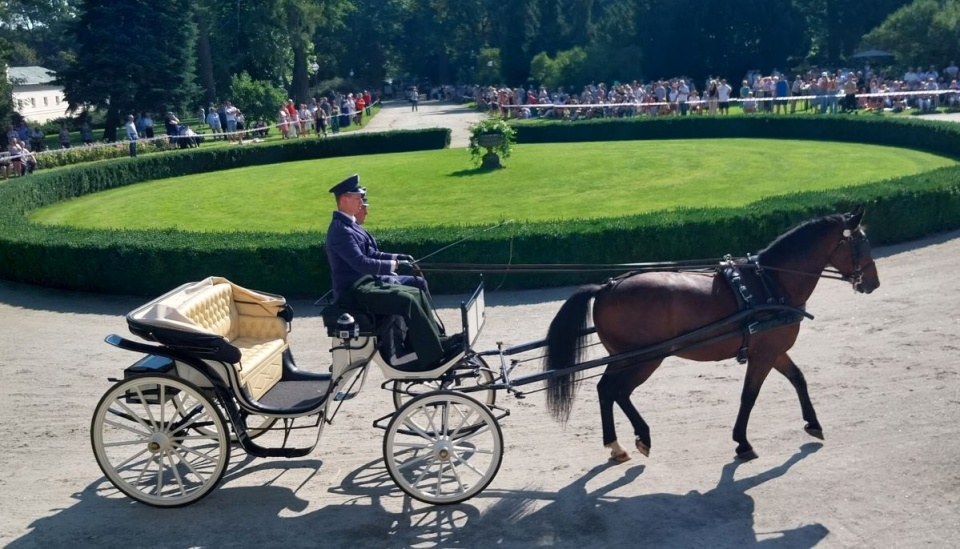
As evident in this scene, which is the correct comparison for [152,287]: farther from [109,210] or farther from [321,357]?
[109,210]

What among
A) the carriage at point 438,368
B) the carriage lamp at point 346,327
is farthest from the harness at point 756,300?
the carriage lamp at point 346,327

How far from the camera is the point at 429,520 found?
6500mm

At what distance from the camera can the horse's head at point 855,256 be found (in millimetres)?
7141

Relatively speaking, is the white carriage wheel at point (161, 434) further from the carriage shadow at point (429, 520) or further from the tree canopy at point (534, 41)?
the tree canopy at point (534, 41)

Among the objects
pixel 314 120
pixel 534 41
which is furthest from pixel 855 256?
pixel 534 41

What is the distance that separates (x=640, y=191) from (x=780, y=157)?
6.92 metres

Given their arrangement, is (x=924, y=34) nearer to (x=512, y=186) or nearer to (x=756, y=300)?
(x=512, y=186)

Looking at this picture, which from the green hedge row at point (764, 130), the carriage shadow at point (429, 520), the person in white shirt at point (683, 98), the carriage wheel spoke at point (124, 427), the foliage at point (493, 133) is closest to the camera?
the carriage shadow at point (429, 520)

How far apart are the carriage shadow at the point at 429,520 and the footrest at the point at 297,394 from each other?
65 cm

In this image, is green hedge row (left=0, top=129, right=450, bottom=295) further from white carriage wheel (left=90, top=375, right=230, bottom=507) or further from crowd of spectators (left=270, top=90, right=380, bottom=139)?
crowd of spectators (left=270, top=90, right=380, bottom=139)

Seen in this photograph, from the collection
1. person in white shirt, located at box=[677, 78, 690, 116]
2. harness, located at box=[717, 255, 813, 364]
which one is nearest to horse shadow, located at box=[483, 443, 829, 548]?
harness, located at box=[717, 255, 813, 364]

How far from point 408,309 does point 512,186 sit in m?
16.8

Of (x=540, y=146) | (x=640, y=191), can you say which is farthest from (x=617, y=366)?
(x=540, y=146)

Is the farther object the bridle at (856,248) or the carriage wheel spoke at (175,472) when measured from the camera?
the bridle at (856,248)
